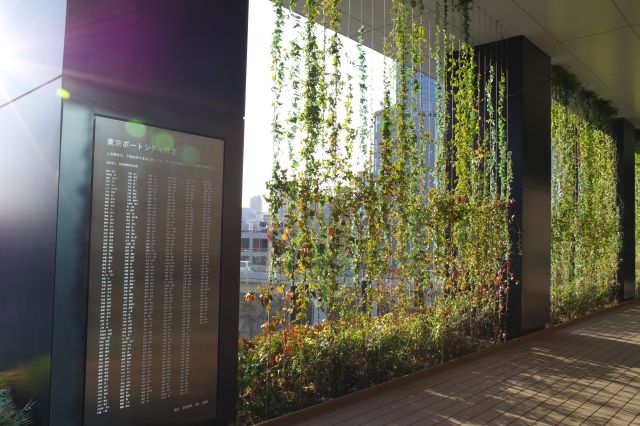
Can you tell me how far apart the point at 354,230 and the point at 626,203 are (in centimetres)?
802

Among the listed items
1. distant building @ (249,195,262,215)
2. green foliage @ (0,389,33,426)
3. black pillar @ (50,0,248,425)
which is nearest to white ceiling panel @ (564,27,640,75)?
distant building @ (249,195,262,215)

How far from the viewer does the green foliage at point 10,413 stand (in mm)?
1938

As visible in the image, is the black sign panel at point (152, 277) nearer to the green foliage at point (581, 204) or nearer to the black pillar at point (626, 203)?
the green foliage at point (581, 204)

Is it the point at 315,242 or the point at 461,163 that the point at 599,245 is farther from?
the point at 315,242

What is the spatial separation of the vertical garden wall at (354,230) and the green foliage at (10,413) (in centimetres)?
133

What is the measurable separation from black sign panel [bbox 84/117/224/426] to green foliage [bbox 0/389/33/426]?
0.77 ft

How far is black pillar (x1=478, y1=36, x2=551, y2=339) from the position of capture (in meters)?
5.61

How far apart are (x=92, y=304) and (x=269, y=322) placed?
142 cm

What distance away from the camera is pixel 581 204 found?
7.53 m

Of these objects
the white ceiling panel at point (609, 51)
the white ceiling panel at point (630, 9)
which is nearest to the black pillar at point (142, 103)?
the white ceiling panel at point (630, 9)

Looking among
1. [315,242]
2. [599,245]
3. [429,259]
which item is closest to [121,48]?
[315,242]

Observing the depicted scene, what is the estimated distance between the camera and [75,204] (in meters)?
2.08

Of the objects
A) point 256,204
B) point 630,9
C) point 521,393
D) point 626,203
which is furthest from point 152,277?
point 626,203

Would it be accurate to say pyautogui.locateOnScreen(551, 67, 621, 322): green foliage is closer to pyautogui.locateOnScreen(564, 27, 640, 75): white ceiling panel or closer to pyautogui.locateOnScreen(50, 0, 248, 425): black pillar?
pyautogui.locateOnScreen(564, 27, 640, 75): white ceiling panel
